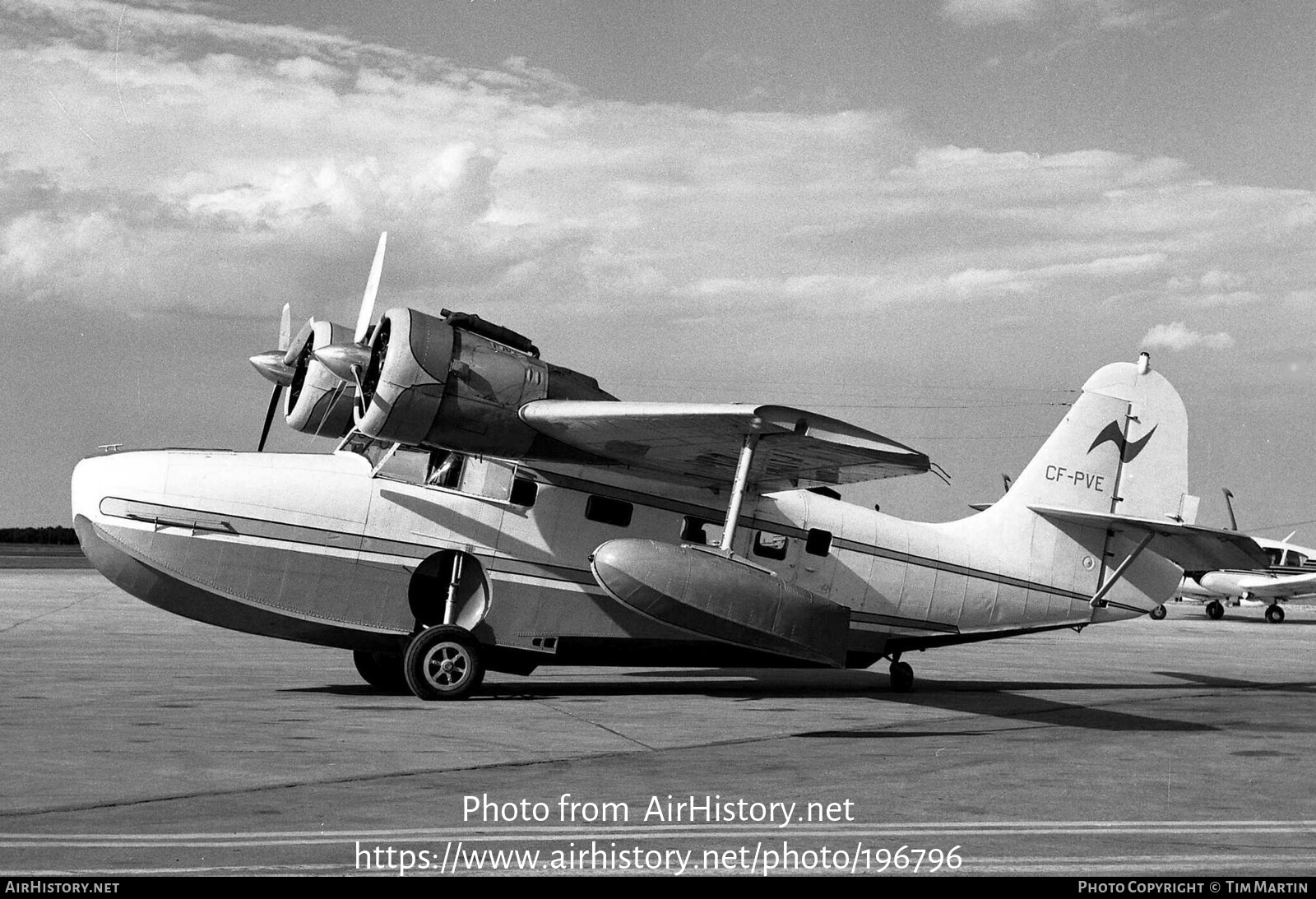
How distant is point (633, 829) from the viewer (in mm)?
7555

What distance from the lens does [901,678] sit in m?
17.6

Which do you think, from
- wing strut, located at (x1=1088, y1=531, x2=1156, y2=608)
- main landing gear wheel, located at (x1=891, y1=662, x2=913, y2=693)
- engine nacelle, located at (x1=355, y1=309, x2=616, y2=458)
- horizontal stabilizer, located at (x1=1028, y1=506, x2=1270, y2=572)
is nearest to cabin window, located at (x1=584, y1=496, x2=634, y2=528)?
engine nacelle, located at (x1=355, y1=309, x2=616, y2=458)

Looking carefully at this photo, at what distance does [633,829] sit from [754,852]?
2.78 feet

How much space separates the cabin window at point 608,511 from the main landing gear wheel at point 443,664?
216 cm

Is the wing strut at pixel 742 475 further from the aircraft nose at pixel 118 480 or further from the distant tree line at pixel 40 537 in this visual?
the distant tree line at pixel 40 537

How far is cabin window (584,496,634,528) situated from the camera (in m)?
15.7

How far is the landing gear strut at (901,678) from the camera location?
17.6 meters

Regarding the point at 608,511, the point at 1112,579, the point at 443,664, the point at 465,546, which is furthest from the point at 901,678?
the point at 443,664

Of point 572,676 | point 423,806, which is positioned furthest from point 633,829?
point 572,676

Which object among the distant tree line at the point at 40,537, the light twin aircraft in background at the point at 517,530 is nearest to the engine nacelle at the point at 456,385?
the light twin aircraft in background at the point at 517,530

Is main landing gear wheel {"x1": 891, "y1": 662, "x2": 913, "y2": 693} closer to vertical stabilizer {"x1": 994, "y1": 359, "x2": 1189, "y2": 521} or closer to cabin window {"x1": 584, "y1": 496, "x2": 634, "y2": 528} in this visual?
vertical stabilizer {"x1": 994, "y1": 359, "x2": 1189, "y2": 521}

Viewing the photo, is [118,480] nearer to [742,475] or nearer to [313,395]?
[313,395]
